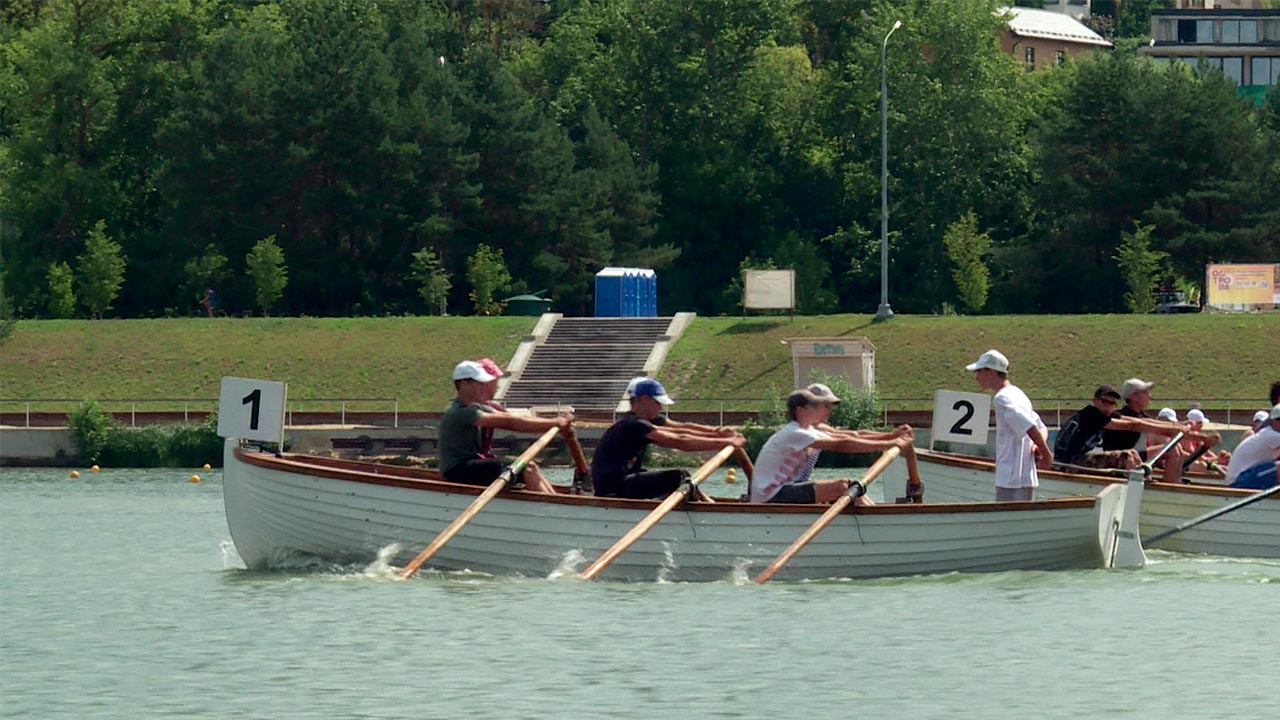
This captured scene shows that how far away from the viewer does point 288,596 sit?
2264cm

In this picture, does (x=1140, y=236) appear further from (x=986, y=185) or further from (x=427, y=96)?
(x=427, y=96)

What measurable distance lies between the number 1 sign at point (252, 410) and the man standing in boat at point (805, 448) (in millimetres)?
5158

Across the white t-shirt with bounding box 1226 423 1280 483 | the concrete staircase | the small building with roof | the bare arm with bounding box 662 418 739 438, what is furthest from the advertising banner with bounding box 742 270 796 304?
the small building with roof

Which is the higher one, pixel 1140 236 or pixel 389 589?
pixel 1140 236

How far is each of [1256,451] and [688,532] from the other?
7.50m

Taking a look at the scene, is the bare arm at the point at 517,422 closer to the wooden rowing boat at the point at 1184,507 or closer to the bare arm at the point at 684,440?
the bare arm at the point at 684,440

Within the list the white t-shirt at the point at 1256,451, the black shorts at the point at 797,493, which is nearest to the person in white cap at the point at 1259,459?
the white t-shirt at the point at 1256,451

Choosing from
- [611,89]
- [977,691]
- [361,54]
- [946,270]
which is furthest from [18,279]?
[977,691]

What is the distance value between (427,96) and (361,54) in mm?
2965

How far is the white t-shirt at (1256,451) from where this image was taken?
26.1 meters

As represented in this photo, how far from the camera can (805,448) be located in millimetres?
22516

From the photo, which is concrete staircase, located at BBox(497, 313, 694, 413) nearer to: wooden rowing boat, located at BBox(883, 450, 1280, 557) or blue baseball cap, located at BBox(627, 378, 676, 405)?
wooden rowing boat, located at BBox(883, 450, 1280, 557)

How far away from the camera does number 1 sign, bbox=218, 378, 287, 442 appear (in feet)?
78.6

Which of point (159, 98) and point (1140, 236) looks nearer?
point (1140, 236)
